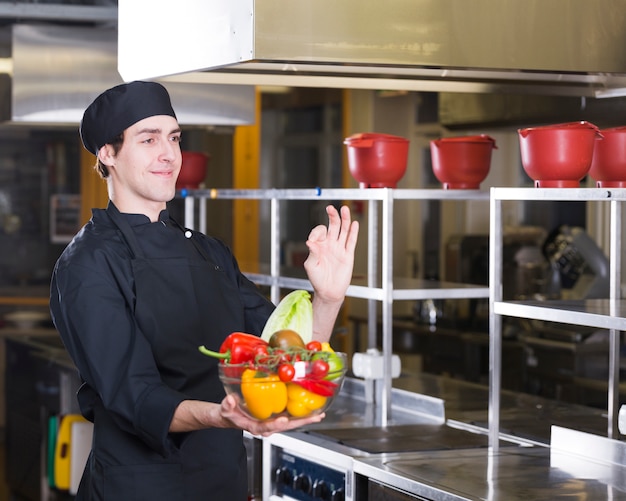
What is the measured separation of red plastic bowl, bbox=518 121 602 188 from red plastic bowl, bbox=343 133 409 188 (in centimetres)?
75

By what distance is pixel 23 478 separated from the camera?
5.59m

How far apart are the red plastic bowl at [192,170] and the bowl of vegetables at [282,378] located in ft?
9.50

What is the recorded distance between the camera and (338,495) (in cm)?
285

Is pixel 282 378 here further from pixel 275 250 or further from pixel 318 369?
pixel 275 250

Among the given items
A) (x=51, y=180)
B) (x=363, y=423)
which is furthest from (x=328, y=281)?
(x=51, y=180)

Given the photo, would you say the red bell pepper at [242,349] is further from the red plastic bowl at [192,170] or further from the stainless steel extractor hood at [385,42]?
the red plastic bowl at [192,170]

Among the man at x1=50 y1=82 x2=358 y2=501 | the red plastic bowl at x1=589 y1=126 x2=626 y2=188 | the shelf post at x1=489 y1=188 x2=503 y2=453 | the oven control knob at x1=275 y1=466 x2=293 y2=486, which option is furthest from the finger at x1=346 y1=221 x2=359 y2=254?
the oven control knob at x1=275 y1=466 x2=293 y2=486

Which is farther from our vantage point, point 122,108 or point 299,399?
point 122,108

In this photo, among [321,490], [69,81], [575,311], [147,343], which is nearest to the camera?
[147,343]

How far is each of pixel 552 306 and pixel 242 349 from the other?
111 centimetres

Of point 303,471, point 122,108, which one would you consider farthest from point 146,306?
point 303,471

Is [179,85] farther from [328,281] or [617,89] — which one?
[328,281]

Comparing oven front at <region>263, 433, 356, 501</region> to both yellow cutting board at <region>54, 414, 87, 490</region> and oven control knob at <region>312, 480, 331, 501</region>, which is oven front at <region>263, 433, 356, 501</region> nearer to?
oven control knob at <region>312, 480, 331, 501</region>

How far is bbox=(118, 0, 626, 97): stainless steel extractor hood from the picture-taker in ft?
8.79
